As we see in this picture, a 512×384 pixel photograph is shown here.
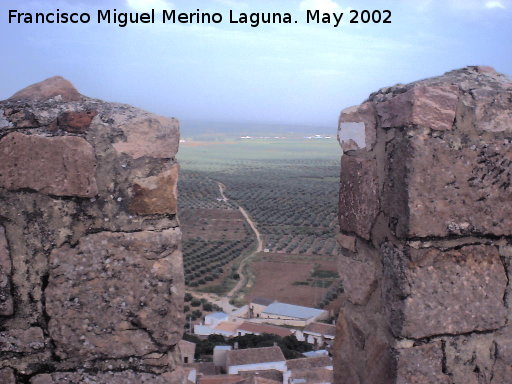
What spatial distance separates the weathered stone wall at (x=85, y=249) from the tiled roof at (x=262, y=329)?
15601 mm

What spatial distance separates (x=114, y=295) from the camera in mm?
2201

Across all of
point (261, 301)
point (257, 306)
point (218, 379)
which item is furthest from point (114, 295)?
point (261, 301)

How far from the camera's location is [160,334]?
2.24 metres

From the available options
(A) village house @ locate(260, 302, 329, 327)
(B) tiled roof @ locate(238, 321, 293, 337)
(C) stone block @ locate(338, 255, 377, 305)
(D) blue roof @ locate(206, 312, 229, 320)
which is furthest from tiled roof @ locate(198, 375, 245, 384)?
(C) stone block @ locate(338, 255, 377, 305)

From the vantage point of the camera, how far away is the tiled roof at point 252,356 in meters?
13.7

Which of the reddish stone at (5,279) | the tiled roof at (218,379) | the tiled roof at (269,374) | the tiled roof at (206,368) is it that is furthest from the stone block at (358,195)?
the tiled roof at (206,368)

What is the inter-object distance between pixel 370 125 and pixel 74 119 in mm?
1276

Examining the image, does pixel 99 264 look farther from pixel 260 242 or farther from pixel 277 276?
pixel 260 242

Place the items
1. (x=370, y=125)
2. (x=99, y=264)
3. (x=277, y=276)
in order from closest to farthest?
(x=99, y=264) → (x=370, y=125) → (x=277, y=276)

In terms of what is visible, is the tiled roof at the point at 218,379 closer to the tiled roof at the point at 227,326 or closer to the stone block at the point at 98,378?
the tiled roof at the point at 227,326

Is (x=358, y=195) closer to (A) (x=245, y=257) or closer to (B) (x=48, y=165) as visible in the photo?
(B) (x=48, y=165)

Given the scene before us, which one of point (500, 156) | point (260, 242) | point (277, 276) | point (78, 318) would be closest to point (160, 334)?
point (78, 318)

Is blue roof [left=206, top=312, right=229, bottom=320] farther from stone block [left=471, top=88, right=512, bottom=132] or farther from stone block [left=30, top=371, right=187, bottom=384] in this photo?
stone block [left=471, top=88, right=512, bottom=132]

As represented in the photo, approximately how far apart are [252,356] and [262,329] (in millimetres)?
3849
